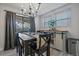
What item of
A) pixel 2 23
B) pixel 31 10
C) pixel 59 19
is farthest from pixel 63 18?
pixel 2 23

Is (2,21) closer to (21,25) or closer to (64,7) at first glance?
(21,25)

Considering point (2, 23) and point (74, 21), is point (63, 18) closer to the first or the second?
point (74, 21)

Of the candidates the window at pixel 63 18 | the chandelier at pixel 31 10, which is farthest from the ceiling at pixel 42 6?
the window at pixel 63 18

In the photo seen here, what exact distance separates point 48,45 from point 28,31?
0.44m

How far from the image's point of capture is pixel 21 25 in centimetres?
177

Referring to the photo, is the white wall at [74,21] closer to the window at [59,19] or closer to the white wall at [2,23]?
the window at [59,19]

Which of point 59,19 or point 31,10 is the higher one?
point 31,10

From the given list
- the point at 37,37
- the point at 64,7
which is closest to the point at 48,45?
the point at 37,37

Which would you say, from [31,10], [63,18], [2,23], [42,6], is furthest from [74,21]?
[2,23]

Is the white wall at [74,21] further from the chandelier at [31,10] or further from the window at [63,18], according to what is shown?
the chandelier at [31,10]

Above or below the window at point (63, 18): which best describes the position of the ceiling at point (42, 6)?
above

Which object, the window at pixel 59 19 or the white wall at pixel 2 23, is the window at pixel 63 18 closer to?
the window at pixel 59 19

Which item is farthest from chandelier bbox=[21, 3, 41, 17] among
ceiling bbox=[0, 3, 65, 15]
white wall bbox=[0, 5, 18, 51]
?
white wall bbox=[0, 5, 18, 51]

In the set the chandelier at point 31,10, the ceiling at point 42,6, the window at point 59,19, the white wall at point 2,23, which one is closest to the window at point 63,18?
the window at point 59,19
